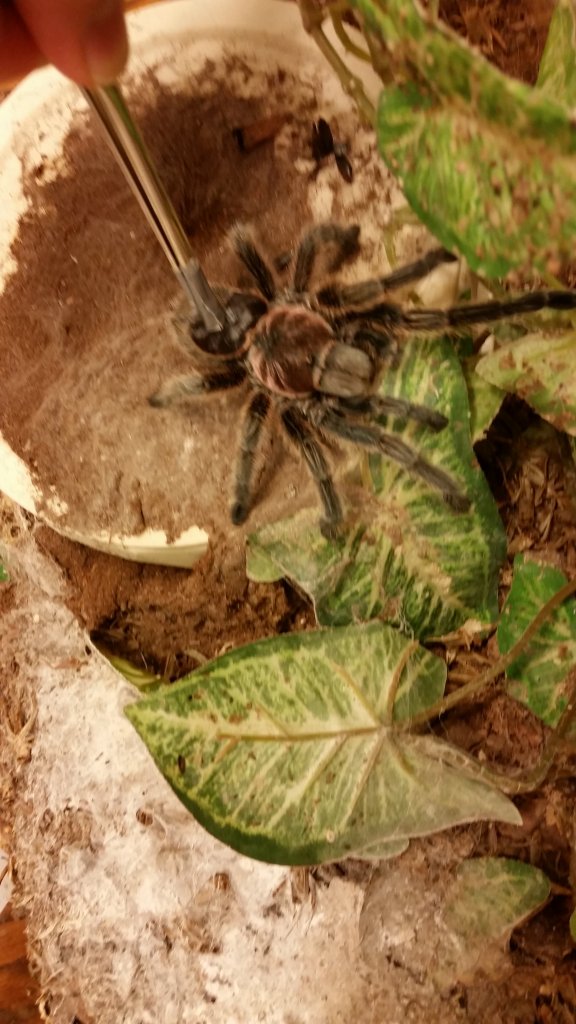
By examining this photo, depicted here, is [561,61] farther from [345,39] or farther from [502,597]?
[502,597]

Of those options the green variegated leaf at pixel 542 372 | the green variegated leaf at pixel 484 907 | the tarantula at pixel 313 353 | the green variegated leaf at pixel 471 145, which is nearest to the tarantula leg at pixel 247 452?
the tarantula at pixel 313 353

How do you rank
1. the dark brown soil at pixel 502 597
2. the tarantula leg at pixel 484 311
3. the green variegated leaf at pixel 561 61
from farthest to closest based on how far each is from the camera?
the dark brown soil at pixel 502 597, the tarantula leg at pixel 484 311, the green variegated leaf at pixel 561 61

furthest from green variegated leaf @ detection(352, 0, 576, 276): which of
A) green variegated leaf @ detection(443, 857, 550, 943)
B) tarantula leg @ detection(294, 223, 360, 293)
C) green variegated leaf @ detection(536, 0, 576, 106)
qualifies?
green variegated leaf @ detection(443, 857, 550, 943)

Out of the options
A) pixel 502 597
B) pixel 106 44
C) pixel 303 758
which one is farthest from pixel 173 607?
pixel 106 44

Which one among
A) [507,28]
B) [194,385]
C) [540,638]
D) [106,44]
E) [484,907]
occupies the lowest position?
[484,907]

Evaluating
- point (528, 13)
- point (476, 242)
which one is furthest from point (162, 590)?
point (528, 13)

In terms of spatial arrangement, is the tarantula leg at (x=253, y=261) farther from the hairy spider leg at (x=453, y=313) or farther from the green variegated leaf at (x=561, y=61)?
the green variegated leaf at (x=561, y=61)

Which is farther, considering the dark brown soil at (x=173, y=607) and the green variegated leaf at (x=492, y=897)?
the dark brown soil at (x=173, y=607)

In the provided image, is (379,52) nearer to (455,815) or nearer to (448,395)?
(448,395)
